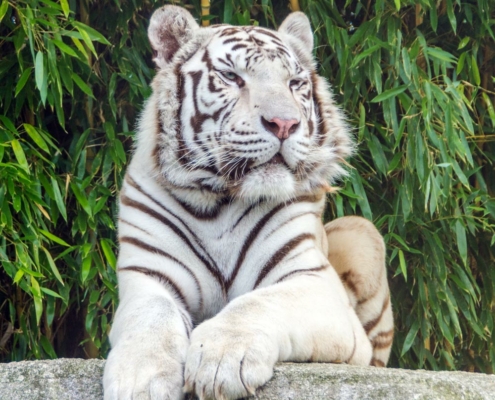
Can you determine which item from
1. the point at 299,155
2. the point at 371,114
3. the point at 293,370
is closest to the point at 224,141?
the point at 299,155

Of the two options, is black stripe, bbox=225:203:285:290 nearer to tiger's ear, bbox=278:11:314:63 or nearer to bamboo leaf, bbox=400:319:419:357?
tiger's ear, bbox=278:11:314:63

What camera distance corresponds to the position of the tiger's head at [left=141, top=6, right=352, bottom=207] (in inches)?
99.1

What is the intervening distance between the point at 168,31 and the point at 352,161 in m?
1.56

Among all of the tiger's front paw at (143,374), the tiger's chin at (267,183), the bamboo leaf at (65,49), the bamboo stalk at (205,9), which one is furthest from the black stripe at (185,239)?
the bamboo stalk at (205,9)

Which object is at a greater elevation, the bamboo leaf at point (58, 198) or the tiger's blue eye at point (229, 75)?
the tiger's blue eye at point (229, 75)

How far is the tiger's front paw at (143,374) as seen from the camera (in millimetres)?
1887

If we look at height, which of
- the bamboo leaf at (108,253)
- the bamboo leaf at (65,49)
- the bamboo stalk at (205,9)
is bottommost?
the bamboo leaf at (108,253)

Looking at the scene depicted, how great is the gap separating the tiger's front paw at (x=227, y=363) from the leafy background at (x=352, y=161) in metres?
1.61

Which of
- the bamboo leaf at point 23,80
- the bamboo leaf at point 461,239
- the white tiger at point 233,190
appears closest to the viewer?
the white tiger at point 233,190

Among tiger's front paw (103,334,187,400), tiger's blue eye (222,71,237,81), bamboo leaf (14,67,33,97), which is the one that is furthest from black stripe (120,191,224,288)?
bamboo leaf (14,67,33,97)

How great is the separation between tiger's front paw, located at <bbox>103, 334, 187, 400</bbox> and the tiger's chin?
0.67 meters

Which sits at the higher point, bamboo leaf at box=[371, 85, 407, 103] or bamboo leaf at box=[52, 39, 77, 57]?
bamboo leaf at box=[52, 39, 77, 57]

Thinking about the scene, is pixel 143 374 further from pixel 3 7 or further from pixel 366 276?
pixel 3 7

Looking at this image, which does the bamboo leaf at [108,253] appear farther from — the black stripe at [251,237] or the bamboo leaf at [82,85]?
the black stripe at [251,237]
